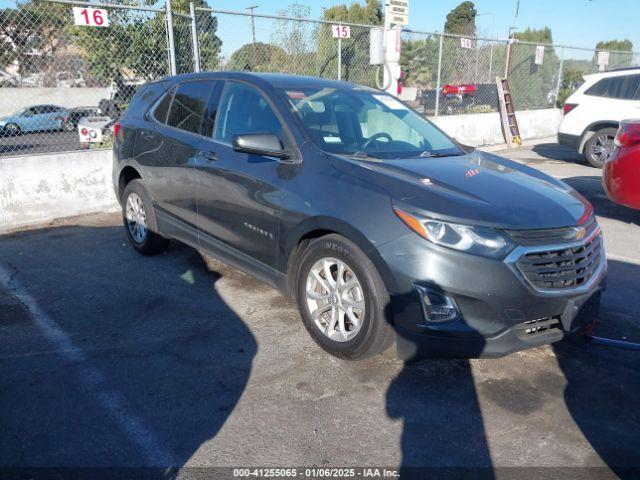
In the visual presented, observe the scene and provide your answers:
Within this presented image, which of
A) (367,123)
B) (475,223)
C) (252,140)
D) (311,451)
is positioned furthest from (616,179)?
(311,451)

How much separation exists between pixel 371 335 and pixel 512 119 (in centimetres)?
1241

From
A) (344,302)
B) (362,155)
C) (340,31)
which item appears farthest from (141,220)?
(340,31)

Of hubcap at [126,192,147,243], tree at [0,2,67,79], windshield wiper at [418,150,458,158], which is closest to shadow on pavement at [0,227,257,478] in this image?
hubcap at [126,192,147,243]

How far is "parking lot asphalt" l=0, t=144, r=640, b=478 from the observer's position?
8.61 ft

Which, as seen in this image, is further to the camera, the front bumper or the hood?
the hood

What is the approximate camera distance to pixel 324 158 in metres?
3.46

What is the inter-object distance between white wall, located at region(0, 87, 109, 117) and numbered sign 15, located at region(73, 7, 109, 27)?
122cm

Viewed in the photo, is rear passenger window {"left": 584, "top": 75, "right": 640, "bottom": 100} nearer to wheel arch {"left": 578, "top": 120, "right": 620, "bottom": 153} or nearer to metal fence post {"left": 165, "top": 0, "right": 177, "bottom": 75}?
wheel arch {"left": 578, "top": 120, "right": 620, "bottom": 153}

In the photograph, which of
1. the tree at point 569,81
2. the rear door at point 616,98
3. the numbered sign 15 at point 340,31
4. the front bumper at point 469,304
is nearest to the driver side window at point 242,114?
the front bumper at point 469,304

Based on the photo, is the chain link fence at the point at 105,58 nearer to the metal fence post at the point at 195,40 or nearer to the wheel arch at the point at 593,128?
the metal fence post at the point at 195,40

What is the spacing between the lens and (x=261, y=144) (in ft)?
11.7

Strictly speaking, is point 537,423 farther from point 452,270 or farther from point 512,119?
point 512,119

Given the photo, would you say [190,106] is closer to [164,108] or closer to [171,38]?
[164,108]

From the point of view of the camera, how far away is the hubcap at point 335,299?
10.6ft
